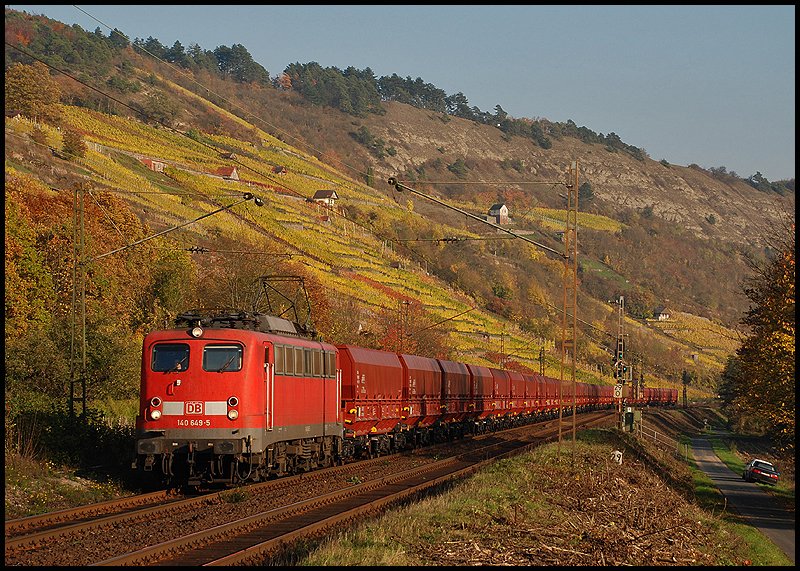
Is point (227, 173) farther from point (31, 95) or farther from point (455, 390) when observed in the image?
point (455, 390)

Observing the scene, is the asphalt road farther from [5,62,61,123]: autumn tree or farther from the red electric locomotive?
[5,62,61,123]: autumn tree

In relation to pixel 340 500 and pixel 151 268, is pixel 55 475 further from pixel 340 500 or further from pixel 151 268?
pixel 151 268

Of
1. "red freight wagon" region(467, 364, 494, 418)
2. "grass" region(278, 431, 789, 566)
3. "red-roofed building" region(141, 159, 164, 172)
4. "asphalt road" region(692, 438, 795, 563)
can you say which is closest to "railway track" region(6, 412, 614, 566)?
"grass" region(278, 431, 789, 566)

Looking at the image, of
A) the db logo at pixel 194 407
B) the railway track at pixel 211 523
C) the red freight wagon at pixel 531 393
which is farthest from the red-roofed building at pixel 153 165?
the db logo at pixel 194 407

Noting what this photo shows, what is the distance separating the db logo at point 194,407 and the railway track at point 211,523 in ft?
6.46

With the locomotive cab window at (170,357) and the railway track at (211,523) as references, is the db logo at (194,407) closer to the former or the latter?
the locomotive cab window at (170,357)

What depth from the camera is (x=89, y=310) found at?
52.3m

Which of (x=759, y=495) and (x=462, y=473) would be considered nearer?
(x=462, y=473)

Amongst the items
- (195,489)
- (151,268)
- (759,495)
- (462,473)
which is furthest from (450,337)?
(195,489)

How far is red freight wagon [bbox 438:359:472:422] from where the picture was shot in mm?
52906

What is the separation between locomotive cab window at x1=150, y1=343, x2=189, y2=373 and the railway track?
295 centimetres

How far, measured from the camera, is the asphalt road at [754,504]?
40.3m

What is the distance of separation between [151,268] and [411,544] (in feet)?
179

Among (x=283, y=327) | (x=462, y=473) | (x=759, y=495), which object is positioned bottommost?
(x=759, y=495)
